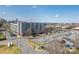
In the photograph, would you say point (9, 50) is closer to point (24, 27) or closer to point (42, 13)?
point (24, 27)

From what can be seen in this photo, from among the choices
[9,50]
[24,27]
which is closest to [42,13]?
[24,27]

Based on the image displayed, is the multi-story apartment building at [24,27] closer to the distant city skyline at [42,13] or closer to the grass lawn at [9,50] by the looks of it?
the distant city skyline at [42,13]

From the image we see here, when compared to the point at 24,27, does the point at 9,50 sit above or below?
below

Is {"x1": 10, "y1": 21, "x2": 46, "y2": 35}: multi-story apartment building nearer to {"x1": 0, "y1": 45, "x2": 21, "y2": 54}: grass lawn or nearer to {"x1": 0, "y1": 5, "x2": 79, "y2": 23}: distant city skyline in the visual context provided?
{"x1": 0, "y1": 5, "x2": 79, "y2": 23}: distant city skyline

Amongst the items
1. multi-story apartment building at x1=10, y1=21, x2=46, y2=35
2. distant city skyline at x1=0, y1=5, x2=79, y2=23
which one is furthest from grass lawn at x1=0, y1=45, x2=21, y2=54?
distant city skyline at x1=0, y1=5, x2=79, y2=23

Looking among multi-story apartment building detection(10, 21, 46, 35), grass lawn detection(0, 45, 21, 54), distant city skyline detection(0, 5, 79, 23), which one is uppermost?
distant city skyline detection(0, 5, 79, 23)

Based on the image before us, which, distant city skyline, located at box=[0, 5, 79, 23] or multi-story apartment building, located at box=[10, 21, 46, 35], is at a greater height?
distant city skyline, located at box=[0, 5, 79, 23]
